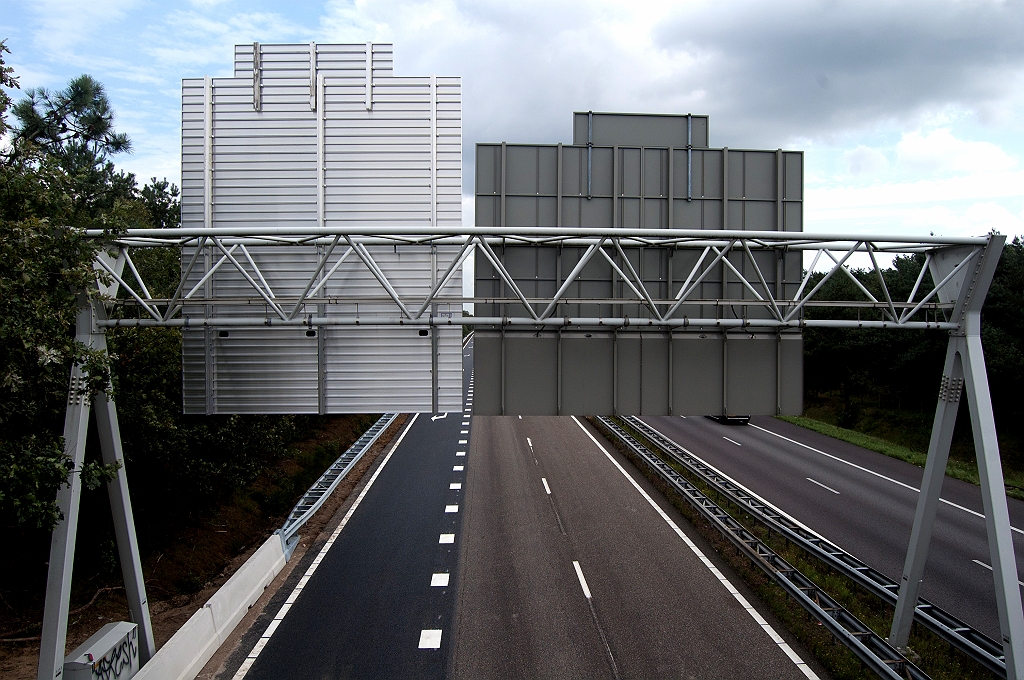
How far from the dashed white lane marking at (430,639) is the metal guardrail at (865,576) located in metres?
8.83

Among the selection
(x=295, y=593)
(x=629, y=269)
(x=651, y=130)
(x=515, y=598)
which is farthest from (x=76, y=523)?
(x=651, y=130)

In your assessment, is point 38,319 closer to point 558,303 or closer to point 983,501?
point 558,303

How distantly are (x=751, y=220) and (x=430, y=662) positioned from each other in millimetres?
10040

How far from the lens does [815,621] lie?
12.1 meters

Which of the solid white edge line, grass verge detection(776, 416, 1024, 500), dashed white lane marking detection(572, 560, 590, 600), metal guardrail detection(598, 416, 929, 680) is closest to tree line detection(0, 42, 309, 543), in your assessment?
dashed white lane marking detection(572, 560, 590, 600)

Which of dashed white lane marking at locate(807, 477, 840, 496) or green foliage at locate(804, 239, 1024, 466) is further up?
green foliage at locate(804, 239, 1024, 466)

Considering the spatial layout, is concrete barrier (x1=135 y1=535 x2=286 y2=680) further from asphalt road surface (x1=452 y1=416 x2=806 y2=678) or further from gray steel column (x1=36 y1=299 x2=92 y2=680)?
→ asphalt road surface (x1=452 y1=416 x2=806 y2=678)

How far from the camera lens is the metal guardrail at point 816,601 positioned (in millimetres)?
9898

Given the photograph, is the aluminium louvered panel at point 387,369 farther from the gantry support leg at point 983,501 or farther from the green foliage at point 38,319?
the gantry support leg at point 983,501

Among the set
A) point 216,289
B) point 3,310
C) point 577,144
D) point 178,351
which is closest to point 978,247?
point 577,144

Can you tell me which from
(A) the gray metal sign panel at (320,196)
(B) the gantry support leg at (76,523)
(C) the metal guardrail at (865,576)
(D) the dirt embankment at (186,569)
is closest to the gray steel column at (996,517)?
(C) the metal guardrail at (865,576)

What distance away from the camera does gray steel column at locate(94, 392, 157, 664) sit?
10.1 metres

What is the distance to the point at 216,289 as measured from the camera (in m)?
11.5

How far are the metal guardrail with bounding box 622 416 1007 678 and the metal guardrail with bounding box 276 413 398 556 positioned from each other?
1253 cm
